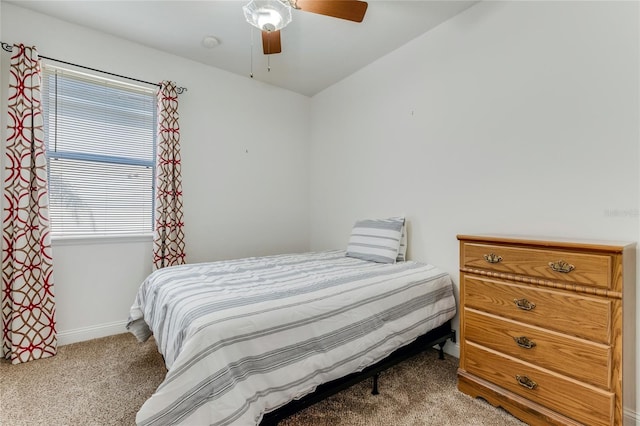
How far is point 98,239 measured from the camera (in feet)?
8.47

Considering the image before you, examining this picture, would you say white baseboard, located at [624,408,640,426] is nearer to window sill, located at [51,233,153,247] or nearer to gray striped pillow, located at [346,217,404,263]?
gray striped pillow, located at [346,217,404,263]

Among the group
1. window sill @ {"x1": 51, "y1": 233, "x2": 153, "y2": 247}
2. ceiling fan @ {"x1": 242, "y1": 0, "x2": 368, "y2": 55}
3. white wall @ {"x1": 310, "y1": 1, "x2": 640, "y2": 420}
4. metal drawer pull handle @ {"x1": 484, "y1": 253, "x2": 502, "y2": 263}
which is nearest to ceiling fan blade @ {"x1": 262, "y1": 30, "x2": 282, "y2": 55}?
ceiling fan @ {"x1": 242, "y1": 0, "x2": 368, "y2": 55}

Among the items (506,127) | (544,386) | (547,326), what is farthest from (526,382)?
(506,127)

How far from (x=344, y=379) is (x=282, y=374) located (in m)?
0.44

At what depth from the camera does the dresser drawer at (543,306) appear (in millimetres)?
1287

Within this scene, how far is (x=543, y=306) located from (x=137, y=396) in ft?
7.72

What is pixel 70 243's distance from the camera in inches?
97.3

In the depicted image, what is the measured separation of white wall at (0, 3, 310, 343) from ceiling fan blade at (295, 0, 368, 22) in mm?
1784

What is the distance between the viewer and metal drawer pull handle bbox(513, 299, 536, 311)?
1.50 m

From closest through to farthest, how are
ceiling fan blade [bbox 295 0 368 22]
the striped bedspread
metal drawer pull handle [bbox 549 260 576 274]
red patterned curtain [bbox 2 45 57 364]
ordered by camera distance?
the striped bedspread
metal drawer pull handle [bbox 549 260 576 274]
ceiling fan blade [bbox 295 0 368 22]
red patterned curtain [bbox 2 45 57 364]

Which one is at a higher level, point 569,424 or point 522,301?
point 522,301

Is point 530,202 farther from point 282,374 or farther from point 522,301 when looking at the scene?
point 282,374

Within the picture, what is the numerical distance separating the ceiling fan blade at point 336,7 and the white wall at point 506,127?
1.01 metres

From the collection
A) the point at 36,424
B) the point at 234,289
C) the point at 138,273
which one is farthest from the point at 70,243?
the point at 234,289
